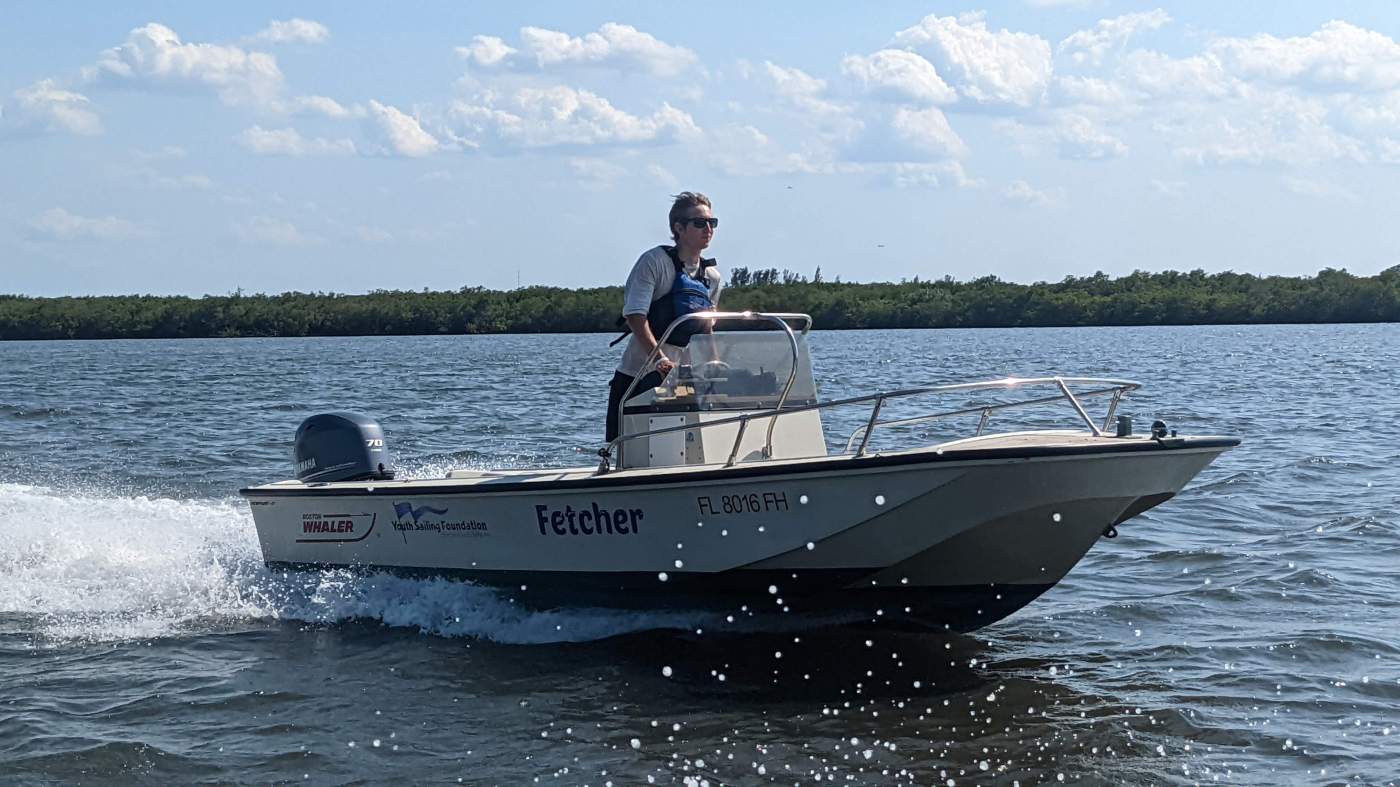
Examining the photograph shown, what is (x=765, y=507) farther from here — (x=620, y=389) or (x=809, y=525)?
(x=620, y=389)

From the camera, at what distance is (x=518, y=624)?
28.6 feet

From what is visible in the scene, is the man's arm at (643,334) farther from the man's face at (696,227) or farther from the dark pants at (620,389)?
the man's face at (696,227)

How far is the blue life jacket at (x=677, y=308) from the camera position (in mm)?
8477

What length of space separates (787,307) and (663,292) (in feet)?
185

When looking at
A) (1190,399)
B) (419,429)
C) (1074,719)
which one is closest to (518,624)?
(1074,719)

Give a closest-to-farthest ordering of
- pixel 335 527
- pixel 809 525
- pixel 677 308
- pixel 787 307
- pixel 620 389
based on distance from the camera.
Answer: pixel 809 525 < pixel 677 308 < pixel 620 389 < pixel 335 527 < pixel 787 307

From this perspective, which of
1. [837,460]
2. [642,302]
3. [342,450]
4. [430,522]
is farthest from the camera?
[342,450]

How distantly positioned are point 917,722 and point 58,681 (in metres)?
4.69

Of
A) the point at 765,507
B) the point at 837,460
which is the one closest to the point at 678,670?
the point at 765,507

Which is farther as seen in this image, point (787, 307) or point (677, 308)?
point (787, 307)

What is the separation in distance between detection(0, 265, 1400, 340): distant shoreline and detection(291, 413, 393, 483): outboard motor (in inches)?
2158

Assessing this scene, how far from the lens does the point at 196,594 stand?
9.88 metres

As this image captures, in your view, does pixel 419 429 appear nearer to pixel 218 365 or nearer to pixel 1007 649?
pixel 1007 649

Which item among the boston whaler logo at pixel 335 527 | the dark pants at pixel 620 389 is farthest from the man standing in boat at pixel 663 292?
the boston whaler logo at pixel 335 527
